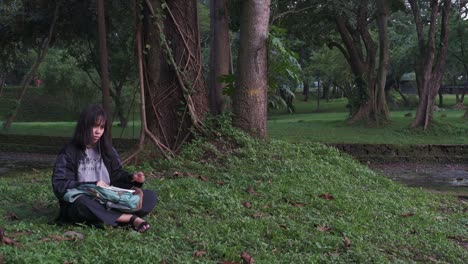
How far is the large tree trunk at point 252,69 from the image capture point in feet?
28.4

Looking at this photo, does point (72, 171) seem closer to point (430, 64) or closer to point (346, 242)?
point (346, 242)

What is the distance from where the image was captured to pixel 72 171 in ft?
16.2

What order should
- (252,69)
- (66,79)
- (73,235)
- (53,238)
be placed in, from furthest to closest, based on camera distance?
1. (66,79)
2. (252,69)
3. (73,235)
4. (53,238)

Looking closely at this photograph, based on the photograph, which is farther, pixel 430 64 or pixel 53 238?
pixel 430 64

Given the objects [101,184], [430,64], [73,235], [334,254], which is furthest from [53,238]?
[430,64]

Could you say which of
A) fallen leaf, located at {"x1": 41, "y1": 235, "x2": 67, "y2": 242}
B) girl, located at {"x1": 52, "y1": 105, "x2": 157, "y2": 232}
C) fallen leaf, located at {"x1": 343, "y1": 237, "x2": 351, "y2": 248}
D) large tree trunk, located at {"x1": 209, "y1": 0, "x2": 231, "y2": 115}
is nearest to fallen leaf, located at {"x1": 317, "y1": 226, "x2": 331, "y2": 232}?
fallen leaf, located at {"x1": 343, "y1": 237, "x2": 351, "y2": 248}

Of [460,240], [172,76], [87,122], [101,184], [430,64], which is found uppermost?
[430,64]

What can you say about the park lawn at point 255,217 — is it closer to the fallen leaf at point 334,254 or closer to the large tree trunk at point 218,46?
the fallen leaf at point 334,254

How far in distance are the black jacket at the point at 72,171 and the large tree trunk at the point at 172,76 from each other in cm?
343

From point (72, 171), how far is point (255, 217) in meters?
1.75

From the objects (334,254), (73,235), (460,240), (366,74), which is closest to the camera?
(73,235)

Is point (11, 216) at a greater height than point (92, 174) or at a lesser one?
lesser

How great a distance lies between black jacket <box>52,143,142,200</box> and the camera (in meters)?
4.77

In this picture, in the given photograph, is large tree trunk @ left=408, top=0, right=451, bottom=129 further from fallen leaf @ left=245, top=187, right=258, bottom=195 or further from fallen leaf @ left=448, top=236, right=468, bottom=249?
fallen leaf @ left=448, top=236, right=468, bottom=249
